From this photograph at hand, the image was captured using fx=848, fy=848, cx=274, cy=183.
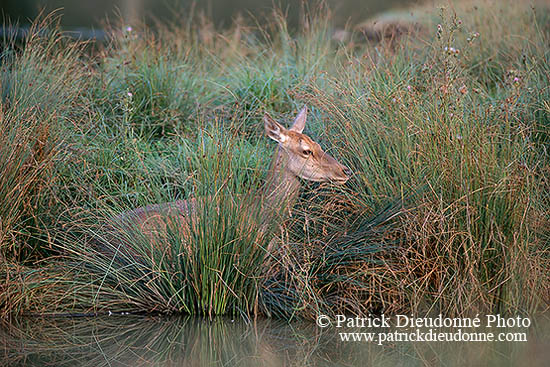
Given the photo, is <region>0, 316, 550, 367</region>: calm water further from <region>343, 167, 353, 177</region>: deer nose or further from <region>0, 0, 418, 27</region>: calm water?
<region>0, 0, 418, 27</region>: calm water

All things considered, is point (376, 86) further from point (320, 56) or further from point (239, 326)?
point (239, 326)

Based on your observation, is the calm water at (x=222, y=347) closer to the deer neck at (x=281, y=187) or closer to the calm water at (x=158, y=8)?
the deer neck at (x=281, y=187)

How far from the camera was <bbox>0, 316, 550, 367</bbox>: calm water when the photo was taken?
4938 millimetres

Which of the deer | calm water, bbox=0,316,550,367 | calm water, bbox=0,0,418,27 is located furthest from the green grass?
calm water, bbox=0,0,418,27

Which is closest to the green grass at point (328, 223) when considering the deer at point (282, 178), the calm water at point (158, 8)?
the deer at point (282, 178)

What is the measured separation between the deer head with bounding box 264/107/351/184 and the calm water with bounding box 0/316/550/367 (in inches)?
49.7

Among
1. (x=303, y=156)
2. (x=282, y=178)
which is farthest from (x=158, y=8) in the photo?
(x=282, y=178)

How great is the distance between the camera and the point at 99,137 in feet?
24.4

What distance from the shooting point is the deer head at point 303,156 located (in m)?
6.35

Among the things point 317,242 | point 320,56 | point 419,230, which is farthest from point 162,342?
point 320,56

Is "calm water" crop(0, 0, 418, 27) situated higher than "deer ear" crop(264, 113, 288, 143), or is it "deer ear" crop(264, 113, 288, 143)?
"deer ear" crop(264, 113, 288, 143)

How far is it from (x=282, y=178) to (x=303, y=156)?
268 millimetres

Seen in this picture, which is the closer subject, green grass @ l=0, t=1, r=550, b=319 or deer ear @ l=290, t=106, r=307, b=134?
green grass @ l=0, t=1, r=550, b=319

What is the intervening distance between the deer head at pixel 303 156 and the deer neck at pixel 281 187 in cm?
4
